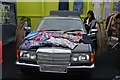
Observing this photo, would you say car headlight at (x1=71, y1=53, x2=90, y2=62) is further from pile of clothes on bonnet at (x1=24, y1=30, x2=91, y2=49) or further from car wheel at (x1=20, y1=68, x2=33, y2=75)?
car wheel at (x1=20, y1=68, x2=33, y2=75)

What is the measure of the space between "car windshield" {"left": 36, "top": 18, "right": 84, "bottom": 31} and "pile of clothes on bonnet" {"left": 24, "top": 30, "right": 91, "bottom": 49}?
1.39ft

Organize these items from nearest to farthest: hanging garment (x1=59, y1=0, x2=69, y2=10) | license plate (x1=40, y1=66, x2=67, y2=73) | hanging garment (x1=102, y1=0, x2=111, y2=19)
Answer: license plate (x1=40, y1=66, x2=67, y2=73) < hanging garment (x1=102, y1=0, x2=111, y2=19) < hanging garment (x1=59, y1=0, x2=69, y2=10)

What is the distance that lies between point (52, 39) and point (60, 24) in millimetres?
1277

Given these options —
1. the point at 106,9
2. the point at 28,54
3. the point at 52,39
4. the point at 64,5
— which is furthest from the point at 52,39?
the point at 106,9

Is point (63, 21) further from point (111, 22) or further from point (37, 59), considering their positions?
point (111, 22)

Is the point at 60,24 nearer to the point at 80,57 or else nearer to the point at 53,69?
the point at 80,57

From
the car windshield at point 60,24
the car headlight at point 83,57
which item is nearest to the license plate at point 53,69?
the car headlight at point 83,57

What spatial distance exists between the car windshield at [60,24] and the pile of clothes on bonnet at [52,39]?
1.39 feet

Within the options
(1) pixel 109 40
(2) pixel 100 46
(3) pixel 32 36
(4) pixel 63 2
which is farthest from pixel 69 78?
(4) pixel 63 2

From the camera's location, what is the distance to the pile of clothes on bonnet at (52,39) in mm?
6064

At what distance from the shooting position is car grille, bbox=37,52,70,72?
19.2ft

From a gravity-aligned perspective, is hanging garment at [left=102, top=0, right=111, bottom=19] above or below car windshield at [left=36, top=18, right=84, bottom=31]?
above

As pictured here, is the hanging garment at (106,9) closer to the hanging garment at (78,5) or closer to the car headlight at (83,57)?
the hanging garment at (78,5)

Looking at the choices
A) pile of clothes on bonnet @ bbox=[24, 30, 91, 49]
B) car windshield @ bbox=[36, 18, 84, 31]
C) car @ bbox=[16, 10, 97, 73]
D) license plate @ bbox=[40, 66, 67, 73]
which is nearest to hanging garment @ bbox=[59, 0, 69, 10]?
car windshield @ bbox=[36, 18, 84, 31]
